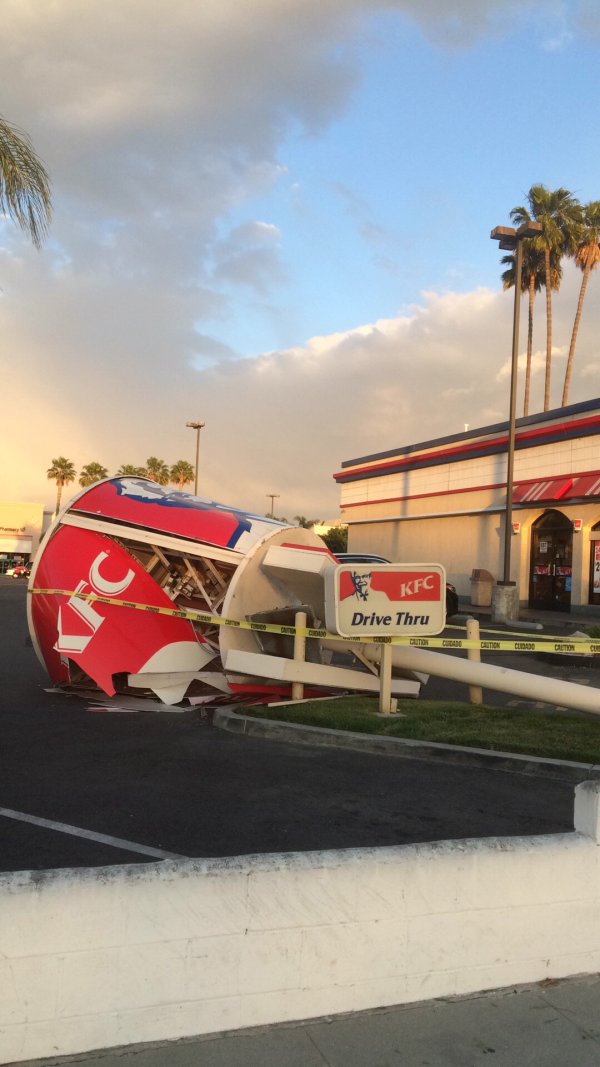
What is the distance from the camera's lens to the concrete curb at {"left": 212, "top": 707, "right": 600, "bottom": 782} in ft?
23.5

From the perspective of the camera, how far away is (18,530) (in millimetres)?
77125

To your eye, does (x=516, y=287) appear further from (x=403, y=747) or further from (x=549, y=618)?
(x=403, y=747)

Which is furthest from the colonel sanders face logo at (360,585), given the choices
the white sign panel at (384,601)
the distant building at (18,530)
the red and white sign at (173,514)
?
the distant building at (18,530)

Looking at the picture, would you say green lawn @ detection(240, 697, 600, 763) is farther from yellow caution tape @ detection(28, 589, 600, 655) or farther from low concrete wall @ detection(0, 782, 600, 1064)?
low concrete wall @ detection(0, 782, 600, 1064)

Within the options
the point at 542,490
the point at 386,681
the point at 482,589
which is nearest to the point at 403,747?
the point at 386,681

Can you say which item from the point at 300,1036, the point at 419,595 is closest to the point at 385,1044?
the point at 300,1036

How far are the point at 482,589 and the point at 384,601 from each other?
21974 mm

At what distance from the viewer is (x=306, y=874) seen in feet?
10.4

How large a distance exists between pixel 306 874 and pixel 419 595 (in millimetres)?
5858

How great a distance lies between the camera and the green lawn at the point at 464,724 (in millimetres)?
7812

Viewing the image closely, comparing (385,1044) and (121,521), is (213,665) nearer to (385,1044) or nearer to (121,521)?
(121,521)

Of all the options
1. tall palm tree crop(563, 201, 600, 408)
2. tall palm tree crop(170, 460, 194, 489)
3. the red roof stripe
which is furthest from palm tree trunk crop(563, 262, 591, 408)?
tall palm tree crop(170, 460, 194, 489)

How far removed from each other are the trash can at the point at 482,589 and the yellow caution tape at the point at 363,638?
2008cm

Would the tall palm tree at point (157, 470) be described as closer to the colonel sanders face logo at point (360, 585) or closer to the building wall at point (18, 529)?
the building wall at point (18, 529)
